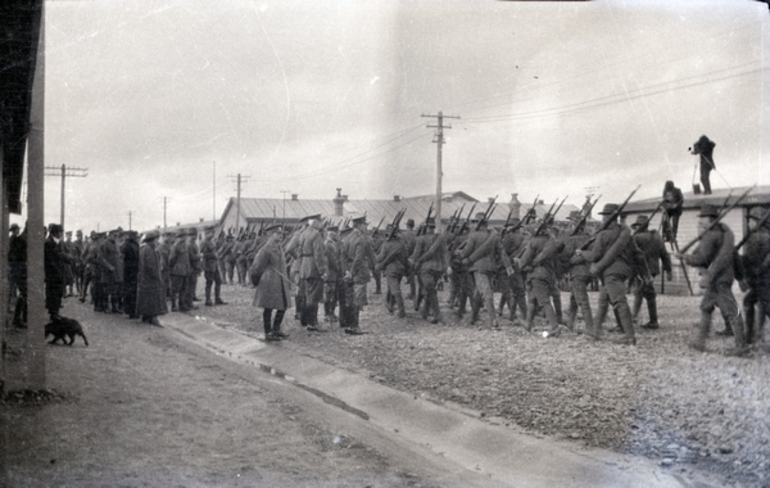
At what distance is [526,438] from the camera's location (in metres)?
5.42

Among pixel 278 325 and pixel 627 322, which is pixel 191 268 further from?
pixel 627 322

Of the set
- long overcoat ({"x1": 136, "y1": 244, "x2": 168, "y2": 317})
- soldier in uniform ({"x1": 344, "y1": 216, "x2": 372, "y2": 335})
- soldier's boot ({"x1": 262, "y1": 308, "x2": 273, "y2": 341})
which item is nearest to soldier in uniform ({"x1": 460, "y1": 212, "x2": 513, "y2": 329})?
soldier in uniform ({"x1": 344, "y1": 216, "x2": 372, "y2": 335})

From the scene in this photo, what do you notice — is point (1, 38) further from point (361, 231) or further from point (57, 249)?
point (361, 231)

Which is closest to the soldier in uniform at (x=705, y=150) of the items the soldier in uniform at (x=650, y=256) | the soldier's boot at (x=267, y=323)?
the soldier in uniform at (x=650, y=256)

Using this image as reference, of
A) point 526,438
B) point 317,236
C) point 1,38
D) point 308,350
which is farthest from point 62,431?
point 317,236

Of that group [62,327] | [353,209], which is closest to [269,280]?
[62,327]

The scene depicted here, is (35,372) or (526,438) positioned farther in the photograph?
(35,372)

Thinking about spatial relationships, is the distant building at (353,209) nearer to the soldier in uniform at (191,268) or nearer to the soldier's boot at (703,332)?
the soldier in uniform at (191,268)

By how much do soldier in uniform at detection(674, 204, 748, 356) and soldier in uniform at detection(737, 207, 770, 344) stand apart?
0.30 metres

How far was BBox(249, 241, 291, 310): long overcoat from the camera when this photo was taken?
10.5m

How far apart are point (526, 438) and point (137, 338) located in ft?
26.8

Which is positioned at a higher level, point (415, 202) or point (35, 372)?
point (415, 202)

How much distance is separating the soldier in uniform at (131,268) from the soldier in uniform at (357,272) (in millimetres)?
4861

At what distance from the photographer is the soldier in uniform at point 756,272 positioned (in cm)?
815
